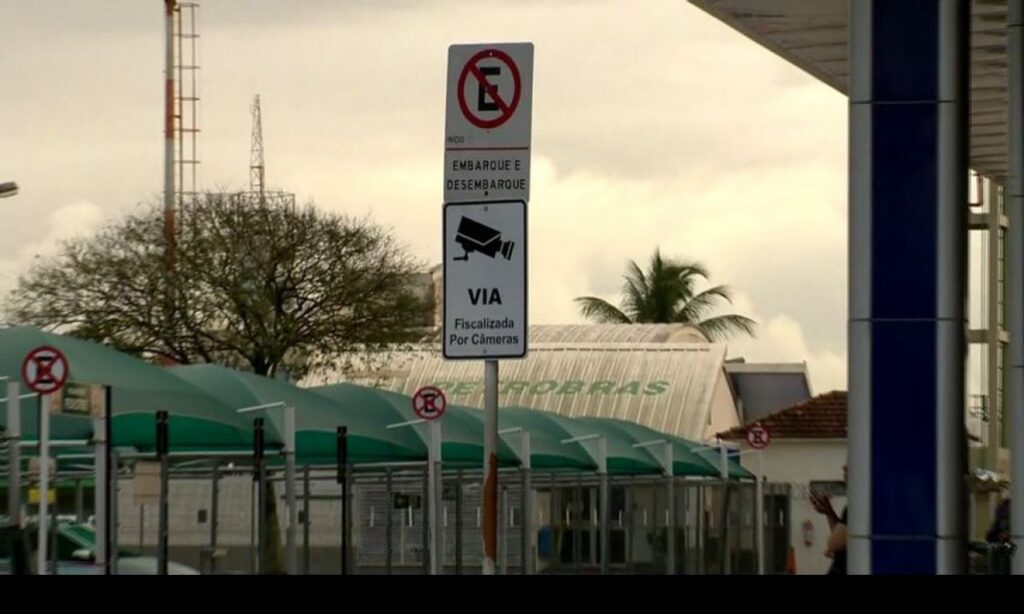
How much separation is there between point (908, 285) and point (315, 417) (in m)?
17.1

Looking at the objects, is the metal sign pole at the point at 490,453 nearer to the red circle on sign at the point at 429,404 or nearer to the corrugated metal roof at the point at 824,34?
the corrugated metal roof at the point at 824,34

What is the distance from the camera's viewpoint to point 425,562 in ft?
104

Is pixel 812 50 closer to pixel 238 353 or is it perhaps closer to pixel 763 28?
pixel 763 28

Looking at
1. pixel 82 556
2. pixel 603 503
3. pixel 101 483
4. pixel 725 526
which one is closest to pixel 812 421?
pixel 725 526

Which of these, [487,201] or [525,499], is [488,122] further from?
[525,499]

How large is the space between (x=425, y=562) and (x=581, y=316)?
55622 millimetres

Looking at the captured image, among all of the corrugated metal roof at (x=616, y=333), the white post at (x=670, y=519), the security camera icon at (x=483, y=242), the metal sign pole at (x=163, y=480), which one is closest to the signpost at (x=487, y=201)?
the security camera icon at (x=483, y=242)

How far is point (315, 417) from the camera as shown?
29.2 m

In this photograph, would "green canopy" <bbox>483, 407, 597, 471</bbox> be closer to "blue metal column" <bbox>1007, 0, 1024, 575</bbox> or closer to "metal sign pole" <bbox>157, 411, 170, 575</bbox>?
"metal sign pole" <bbox>157, 411, 170, 575</bbox>

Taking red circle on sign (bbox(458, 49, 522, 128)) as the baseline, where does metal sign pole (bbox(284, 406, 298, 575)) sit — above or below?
below

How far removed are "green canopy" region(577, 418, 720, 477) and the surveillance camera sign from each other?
1436 inches

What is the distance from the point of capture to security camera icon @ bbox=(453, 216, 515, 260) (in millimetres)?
10977

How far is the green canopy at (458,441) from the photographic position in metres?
34.1

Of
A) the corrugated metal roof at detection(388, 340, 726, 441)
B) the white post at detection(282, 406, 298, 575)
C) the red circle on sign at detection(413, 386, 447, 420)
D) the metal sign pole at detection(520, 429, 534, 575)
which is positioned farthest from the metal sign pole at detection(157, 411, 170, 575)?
the corrugated metal roof at detection(388, 340, 726, 441)
